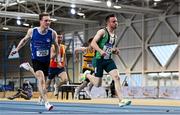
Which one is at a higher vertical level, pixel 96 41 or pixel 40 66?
pixel 96 41

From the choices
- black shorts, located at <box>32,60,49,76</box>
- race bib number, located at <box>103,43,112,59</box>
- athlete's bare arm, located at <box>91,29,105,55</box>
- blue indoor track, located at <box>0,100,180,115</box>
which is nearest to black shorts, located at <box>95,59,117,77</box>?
race bib number, located at <box>103,43,112,59</box>

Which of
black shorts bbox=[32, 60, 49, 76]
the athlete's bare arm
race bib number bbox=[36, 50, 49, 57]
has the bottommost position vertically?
black shorts bbox=[32, 60, 49, 76]

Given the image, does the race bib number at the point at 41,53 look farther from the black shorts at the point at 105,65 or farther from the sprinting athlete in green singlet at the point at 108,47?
the black shorts at the point at 105,65

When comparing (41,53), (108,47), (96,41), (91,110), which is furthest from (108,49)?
(91,110)

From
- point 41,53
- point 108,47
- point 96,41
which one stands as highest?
point 96,41

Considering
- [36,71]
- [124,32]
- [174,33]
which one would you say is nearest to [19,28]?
[124,32]

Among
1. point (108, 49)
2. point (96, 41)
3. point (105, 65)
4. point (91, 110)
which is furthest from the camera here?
point (105, 65)

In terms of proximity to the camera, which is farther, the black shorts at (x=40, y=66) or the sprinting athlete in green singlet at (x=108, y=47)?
the sprinting athlete in green singlet at (x=108, y=47)

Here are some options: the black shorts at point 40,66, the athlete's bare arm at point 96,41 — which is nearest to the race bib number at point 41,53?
the black shorts at point 40,66

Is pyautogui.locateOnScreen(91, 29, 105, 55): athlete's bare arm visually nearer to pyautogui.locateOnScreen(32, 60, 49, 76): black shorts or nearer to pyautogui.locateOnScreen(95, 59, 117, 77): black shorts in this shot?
pyautogui.locateOnScreen(95, 59, 117, 77): black shorts

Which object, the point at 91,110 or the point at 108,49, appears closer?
the point at 91,110

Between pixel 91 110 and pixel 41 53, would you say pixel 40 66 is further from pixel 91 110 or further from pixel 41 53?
pixel 91 110

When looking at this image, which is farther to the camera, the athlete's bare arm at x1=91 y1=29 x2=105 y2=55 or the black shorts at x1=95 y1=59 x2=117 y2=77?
the black shorts at x1=95 y1=59 x2=117 y2=77

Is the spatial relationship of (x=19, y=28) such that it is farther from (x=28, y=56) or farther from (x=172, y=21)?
(x=28, y=56)
